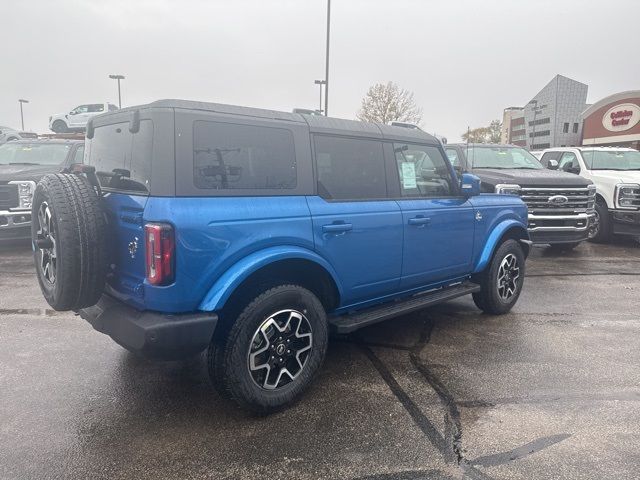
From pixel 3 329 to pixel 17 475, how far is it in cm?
266

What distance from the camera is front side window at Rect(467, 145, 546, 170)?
30.9 ft

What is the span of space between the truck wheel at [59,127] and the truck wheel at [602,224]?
939 inches

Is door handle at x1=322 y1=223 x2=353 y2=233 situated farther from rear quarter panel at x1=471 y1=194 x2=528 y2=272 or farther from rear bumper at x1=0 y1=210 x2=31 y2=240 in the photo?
rear bumper at x1=0 y1=210 x2=31 y2=240

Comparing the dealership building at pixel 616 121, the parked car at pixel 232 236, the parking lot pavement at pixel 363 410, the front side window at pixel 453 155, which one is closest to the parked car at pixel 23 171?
the parking lot pavement at pixel 363 410

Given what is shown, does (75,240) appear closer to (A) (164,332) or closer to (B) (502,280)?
(A) (164,332)

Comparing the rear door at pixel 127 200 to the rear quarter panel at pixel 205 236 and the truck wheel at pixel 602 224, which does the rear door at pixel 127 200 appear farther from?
the truck wheel at pixel 602 224

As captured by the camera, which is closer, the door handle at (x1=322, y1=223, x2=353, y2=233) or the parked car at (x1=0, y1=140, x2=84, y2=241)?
the door handle at (x1=322, y1=223, x2=353, y2=233)

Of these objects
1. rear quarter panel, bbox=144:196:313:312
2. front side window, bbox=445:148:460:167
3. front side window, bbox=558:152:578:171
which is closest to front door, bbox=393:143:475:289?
rear quarter panel, bbox=144:196:313:312

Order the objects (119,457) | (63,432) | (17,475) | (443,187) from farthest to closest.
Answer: (443,187)
(63,432)
(119,457)
(17,475)

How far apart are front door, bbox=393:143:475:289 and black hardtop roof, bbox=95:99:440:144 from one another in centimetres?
11

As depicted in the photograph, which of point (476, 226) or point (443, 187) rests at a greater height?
point (443, 187)

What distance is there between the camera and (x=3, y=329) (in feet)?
15.2

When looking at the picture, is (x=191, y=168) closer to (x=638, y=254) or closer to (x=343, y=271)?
(x=343, y=271)

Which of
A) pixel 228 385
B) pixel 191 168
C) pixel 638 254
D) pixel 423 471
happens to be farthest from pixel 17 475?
pixel 638 254
